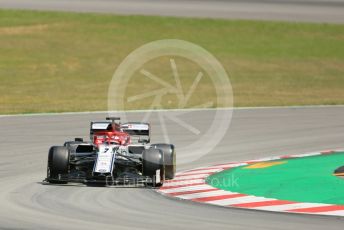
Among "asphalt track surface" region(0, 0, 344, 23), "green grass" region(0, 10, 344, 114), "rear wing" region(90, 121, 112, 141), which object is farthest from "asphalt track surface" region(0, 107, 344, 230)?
"asphalt track surface" region(0, 0, 344, 23)

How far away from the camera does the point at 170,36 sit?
158ft

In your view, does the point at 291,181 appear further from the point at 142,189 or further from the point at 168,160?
the point at 142,189

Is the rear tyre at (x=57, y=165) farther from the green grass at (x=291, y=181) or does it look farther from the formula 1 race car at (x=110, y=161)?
the green grass at (x=291, y=181)

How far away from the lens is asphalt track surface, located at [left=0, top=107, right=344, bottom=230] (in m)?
13.8

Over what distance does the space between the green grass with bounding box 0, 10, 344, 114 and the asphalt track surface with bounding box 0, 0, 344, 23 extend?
1047 millimetres

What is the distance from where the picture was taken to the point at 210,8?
54250 mm

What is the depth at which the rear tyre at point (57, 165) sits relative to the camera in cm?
1767

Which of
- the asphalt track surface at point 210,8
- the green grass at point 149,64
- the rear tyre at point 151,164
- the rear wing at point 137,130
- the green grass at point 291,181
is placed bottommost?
the green grass at point 291,181

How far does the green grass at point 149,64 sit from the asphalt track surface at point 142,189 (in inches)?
192

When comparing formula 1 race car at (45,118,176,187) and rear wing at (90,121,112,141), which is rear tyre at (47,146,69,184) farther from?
rear wing at (90,121,112,141)

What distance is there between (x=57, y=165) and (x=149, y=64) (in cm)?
2763

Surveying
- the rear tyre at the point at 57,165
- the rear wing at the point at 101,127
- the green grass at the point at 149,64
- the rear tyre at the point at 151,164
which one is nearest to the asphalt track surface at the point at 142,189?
the rear tyre at the point at 57,165

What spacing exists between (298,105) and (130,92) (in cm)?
681

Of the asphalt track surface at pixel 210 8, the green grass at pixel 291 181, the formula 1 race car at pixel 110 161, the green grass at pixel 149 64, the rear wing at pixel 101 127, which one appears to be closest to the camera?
the green grass at pixel 291 181
